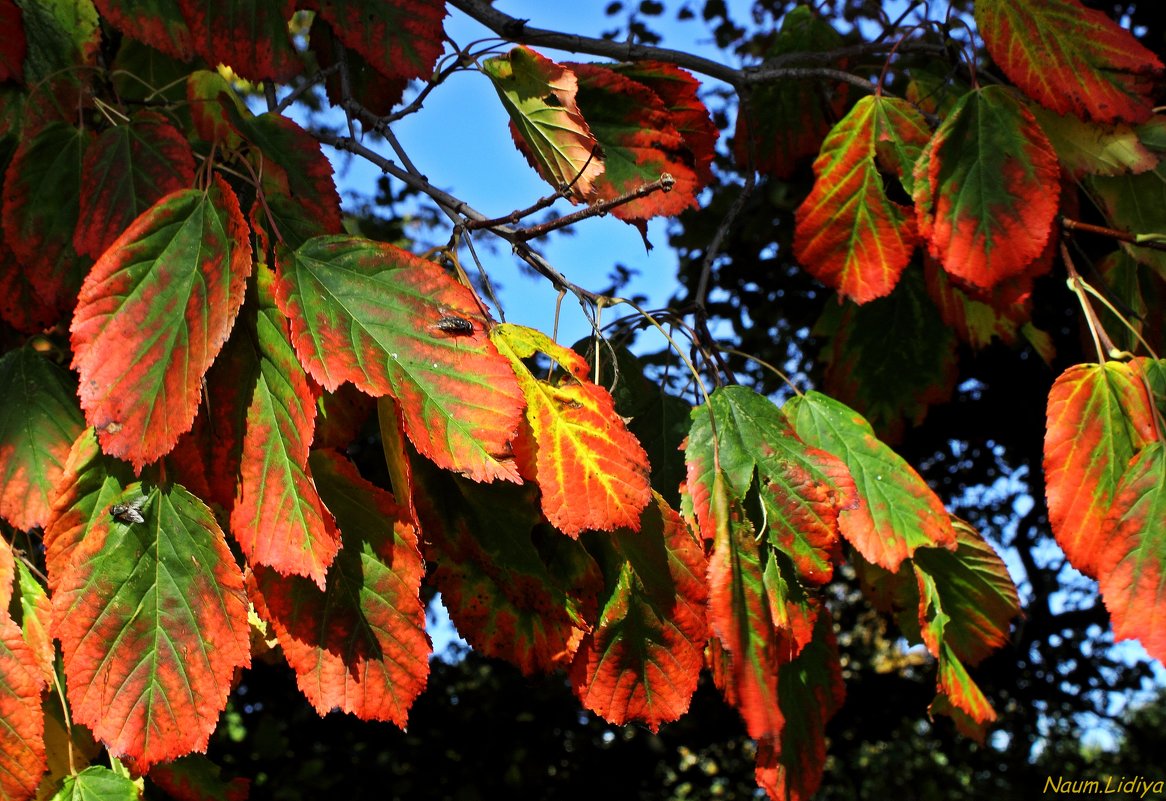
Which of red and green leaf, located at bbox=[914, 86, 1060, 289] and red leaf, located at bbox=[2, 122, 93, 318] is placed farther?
red and green leaf, located at bbox=[914, 86, 1060, 289]

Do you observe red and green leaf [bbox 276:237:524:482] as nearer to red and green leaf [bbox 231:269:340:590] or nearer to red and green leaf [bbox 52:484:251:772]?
red and green leaf [bbox 231:269:340:590]

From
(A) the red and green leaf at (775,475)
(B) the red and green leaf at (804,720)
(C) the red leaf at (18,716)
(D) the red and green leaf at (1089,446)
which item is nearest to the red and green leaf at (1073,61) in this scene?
(D) the red and green leaf at (1089,446)

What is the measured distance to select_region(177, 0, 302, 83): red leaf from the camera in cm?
116

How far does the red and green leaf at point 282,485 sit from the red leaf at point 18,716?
10.1 inches

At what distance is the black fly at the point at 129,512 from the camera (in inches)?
32.0

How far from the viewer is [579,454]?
86cm

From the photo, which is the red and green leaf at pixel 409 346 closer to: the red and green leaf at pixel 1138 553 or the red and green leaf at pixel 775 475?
the red and green leaf at pixel 775 475

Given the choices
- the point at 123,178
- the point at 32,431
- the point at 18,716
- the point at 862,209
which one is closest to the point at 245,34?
the point at 123,178

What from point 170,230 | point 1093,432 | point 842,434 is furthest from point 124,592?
point 1093,432

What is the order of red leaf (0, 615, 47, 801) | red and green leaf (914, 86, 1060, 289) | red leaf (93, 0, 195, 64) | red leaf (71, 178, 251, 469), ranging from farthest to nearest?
red and green leaf (914, 86, 1060, 289), red leaf (93, 0, 195, 64), red leaf (0, 615, 47, 801), red leaf (71, 178, 251, 469)

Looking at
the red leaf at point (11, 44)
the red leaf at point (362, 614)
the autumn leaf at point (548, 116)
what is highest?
the autumn leaf at point (548, 116)

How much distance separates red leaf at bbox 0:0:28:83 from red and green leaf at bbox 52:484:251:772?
713 millimetres

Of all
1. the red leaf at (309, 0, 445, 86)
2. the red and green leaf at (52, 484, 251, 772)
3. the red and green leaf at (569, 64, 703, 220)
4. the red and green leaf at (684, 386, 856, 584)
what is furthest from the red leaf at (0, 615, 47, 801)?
the red and green leaf at (569, 64, 703, 220)

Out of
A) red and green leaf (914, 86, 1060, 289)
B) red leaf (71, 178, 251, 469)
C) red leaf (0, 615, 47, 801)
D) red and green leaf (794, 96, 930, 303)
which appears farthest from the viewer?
red and green leaf (794, 96, 930, 303)
